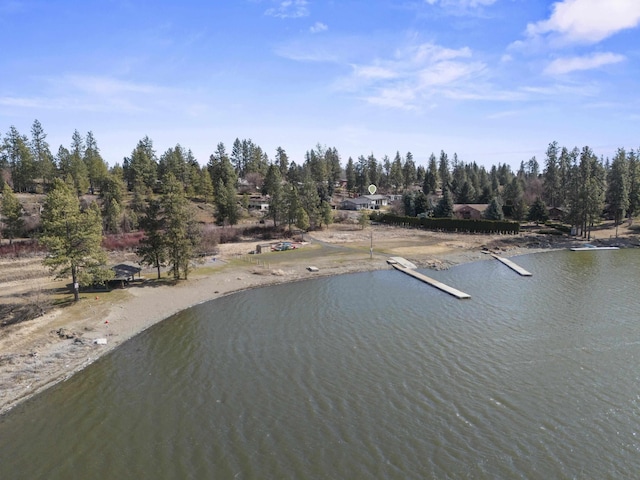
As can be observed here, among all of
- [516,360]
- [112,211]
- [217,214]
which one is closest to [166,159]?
[217,214]

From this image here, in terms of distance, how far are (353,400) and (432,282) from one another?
2599 centimetres

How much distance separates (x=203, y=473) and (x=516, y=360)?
18.8m

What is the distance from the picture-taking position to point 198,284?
42.3 m

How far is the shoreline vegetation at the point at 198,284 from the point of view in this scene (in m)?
24.4

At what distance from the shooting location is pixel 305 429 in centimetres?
1786

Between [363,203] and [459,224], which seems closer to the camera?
[459,224]

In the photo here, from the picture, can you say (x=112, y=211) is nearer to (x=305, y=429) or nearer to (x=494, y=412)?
(x=305, y=429)

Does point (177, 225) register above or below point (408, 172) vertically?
below

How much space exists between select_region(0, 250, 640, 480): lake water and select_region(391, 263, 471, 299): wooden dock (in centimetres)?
344

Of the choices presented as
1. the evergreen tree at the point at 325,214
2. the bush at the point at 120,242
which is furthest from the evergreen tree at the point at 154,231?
the evergreen tree at the point at 325,214

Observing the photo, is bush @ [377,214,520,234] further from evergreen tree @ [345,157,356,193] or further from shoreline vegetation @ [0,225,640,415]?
evergreen tree @ [345,157,356,193]

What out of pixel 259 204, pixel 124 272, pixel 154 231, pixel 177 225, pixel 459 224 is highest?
pixel 259 204

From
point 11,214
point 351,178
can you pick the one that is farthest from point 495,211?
point 11,214

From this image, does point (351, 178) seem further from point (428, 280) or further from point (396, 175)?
point (428, 280)
